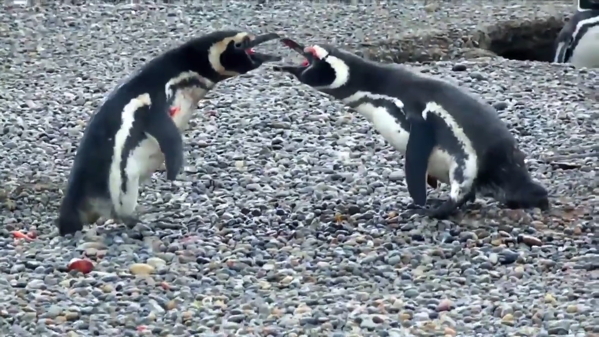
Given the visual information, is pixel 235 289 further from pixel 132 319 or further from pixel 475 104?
pixel 475 104

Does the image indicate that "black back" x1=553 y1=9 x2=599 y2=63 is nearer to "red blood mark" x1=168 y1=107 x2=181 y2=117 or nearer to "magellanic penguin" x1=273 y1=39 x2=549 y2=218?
"magellanic penguin" x1=273 y1=39 x2=549 y2=218

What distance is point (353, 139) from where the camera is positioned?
5.68 m

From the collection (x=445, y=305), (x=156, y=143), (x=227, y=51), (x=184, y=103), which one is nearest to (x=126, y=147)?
(x=156, y=143)

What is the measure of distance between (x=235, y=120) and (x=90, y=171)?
212 cm

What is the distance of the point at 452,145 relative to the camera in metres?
4.08

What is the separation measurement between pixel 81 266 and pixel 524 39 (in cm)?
665

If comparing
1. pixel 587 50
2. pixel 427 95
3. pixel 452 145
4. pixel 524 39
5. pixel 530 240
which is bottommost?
pixel 524 39

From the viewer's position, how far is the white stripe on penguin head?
4.50 m

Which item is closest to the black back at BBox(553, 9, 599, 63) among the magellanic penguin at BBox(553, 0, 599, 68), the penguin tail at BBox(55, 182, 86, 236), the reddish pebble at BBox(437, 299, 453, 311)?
the magellanic penguin at BBox(553, 0, 599, 68)

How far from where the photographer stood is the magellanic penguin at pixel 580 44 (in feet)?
28.2

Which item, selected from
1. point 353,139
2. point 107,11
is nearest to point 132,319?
point 353,139

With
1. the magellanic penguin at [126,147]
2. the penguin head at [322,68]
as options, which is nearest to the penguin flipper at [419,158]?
the penguin head at [322,68]

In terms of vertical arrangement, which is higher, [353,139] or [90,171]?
[90,171]

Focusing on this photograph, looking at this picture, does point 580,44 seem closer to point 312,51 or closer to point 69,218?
point 312,51
